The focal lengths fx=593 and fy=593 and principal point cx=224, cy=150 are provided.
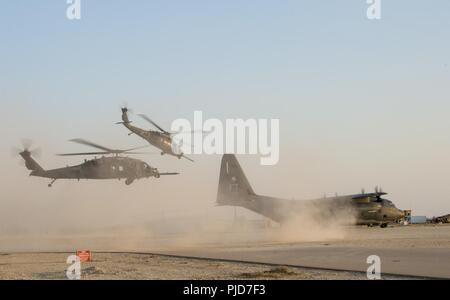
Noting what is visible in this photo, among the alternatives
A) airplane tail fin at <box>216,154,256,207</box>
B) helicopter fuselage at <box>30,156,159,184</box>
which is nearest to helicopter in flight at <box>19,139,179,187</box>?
helicopter fuselage at <box>30,156,159,184</box>

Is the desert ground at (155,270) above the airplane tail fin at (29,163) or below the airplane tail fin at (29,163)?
below

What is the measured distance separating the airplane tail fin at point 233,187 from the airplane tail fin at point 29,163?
72.4 feet

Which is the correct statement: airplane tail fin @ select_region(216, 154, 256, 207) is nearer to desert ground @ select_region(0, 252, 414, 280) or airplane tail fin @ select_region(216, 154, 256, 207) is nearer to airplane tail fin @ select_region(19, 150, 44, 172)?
airplane tail fin @ select_region(19, 150, 44, 172)

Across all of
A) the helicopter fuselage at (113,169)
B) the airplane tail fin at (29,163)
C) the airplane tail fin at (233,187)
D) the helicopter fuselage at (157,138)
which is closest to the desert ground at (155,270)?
the helicopter fuselage at (157,138)

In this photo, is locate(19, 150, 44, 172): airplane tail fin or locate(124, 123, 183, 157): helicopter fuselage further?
locate(19, 150, 44, 172): airplane tail fin

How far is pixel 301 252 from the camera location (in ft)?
139

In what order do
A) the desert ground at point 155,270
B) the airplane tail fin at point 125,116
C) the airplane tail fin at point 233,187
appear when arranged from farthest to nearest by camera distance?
the airplane tail fin at point 233,187 → the airplane tail fin at point 125,116 → the desert ground at point 155,270

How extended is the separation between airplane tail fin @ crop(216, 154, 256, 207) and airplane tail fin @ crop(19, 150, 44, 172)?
22059mm

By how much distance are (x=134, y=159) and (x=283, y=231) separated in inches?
908

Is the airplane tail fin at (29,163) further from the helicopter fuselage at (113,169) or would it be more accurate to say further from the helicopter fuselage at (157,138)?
the helicopter fuselage at (157,138)

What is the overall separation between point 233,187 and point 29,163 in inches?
973

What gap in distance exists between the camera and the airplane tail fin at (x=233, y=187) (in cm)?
7388

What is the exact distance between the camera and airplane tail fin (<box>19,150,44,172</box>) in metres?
64.2
